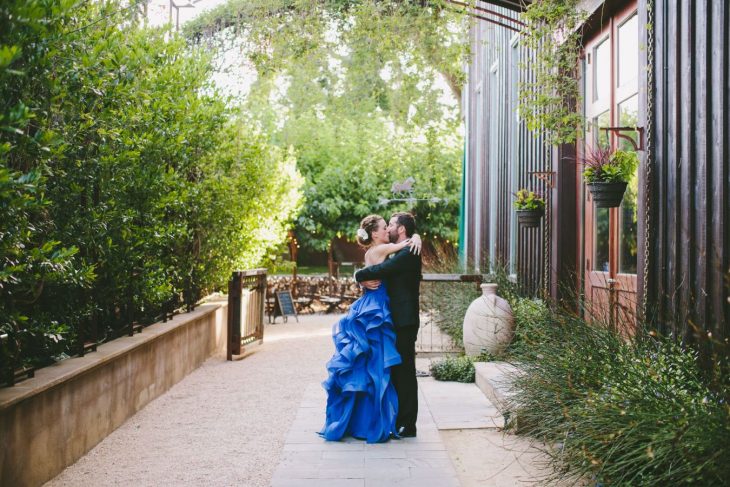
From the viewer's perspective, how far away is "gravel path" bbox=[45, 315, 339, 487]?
4902 millimetres

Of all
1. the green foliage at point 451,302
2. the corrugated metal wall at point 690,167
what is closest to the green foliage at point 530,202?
the green foliage at point 451,302

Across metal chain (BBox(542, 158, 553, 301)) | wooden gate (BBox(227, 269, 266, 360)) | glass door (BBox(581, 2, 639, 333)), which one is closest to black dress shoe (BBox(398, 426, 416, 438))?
glass door (BBox(581, 2, 639, 333))

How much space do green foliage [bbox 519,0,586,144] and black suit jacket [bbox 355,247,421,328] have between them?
2213 millimetres

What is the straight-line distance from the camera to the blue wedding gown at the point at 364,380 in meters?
5.40

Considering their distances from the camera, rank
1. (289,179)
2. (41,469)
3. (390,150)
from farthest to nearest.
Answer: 1. (390,150)
2. (289,179)
3. (41,469)

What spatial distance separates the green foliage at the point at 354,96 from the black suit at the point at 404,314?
5.09 m

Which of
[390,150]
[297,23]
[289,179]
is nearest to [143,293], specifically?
[297,23]

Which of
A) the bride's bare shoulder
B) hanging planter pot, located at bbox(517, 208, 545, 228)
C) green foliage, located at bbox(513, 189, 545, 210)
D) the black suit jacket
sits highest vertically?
green foliage, located at bbox(513, 189, 545, 210)

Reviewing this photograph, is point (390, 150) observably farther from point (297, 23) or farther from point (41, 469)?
point (41, 469)

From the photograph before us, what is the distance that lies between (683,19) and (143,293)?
5010 millimetres

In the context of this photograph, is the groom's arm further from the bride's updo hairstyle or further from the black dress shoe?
the black dress shoe

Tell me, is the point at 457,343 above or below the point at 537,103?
below

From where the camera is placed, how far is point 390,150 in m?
23.6

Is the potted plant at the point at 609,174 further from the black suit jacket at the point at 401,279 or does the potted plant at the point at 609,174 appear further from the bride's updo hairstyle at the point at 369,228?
the bride's updo hairstyle at the point at 369,228
